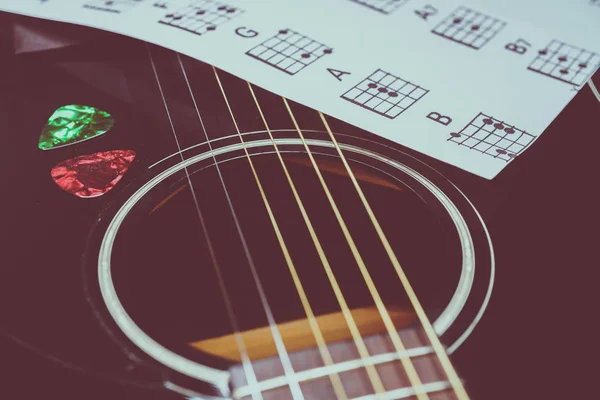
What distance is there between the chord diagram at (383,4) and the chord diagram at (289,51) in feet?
0.41

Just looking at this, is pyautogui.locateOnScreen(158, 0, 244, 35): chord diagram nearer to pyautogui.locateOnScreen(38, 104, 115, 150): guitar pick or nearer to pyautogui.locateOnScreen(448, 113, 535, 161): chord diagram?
pyautogui.locateOnScreen(38, 104, 115, 150): guitar pick

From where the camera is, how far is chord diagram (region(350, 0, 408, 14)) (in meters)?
0.73

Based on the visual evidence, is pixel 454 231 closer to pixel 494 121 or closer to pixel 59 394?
pixel 494 121

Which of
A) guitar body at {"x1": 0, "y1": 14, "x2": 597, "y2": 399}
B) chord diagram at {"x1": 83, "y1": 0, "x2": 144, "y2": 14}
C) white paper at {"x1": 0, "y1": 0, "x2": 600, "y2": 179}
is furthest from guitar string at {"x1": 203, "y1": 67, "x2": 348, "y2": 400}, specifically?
chord diagram at {"x1": 83, "y1": 0, "x2": 144, "y2": 14}

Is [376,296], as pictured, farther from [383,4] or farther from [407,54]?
[383,4]

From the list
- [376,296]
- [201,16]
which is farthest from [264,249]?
[201,16]

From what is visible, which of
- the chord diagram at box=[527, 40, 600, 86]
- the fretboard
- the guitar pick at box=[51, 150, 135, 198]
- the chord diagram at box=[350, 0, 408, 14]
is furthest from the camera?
the chord diagram at box=[350, 0, 408, 14]

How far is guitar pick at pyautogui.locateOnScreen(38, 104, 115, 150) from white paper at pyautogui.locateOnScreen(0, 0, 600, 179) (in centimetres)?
14

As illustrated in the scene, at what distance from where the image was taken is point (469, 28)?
0.70m

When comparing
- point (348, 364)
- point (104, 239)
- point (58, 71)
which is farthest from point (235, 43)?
point (348, 364)

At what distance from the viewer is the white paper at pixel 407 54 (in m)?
0.57

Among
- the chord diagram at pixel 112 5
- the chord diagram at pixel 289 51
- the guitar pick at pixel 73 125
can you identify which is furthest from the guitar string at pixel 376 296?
the chord diagram at pixel 112 5

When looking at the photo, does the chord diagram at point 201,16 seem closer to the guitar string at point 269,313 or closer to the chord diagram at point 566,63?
the guitar string at point 269,313

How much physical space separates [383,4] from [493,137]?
30cm
